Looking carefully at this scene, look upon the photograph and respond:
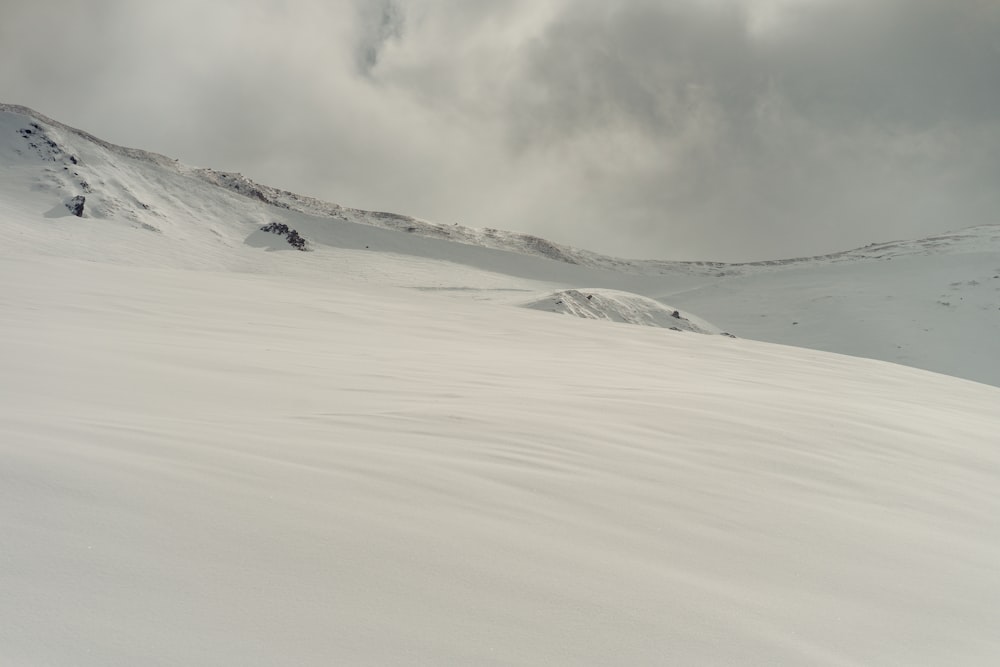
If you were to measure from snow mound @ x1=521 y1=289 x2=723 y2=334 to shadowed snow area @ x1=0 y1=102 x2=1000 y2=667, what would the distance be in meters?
13.8

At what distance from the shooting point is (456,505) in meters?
2.09

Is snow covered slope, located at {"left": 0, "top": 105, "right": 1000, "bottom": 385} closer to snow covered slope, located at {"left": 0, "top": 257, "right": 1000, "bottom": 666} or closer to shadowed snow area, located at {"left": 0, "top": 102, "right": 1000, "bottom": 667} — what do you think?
shadowed snow area, located at {"left": 0, "top": 102, "right": 1000, "bottom": 667}

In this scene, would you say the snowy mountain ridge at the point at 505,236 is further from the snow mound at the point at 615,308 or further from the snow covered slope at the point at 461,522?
the snow covered slope at the point at 461,522

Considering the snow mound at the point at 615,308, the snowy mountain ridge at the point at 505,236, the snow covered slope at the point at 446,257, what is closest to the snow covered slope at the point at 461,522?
the snow mound at the point at 615,308

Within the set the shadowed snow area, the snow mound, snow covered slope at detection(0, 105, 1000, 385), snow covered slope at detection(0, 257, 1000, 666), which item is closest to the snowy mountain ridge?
snow covered slope at detection(0, 105, 1000, 385)

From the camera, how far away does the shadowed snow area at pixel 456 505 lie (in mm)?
1398

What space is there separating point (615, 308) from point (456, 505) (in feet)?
68.6

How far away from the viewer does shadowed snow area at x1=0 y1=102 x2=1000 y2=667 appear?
55.1 inches

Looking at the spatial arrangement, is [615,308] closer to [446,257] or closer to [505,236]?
[446,257]

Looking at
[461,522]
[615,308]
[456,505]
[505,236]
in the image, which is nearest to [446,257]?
[505,236]

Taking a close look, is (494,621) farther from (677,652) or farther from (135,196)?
(135,196)

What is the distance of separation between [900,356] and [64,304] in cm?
2535

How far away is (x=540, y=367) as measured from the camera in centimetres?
614

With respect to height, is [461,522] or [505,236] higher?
[505,236]
